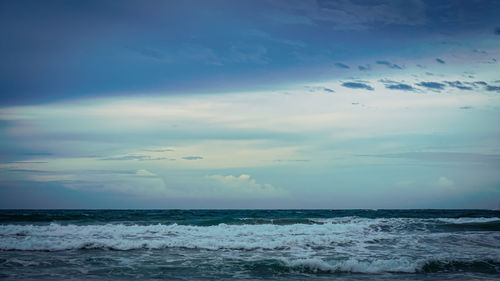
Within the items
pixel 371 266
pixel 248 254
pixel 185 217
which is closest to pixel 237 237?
pixel 248 254

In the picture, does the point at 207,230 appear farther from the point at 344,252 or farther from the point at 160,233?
the point at 344,252

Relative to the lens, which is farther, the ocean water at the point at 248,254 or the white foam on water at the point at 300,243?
the white foam on water at the point at 300,243

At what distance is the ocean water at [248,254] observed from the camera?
11.5 meters

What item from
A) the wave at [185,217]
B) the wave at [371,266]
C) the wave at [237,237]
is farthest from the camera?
the wave at [185,217]

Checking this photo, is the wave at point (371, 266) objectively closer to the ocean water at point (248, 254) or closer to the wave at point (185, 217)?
the ocean water at point (248, 254)

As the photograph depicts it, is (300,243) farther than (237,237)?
No

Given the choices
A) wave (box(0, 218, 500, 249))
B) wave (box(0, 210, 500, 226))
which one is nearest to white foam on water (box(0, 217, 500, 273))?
wave (box(0, 218, 500, 249))

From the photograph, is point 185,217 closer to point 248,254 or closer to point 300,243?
point 300,243

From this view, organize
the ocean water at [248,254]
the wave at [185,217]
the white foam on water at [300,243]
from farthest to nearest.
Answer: the wave at [185,217] → the white foam on water at [300,243] → the ocean water at [248,254]

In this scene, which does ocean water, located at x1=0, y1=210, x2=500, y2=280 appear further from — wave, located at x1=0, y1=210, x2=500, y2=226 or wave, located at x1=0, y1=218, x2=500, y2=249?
wave, located at x1=0, y1=210, x2=500, y2=226

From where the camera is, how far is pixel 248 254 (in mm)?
14484

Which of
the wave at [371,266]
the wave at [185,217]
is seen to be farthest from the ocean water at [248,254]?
the wave at [185,217]

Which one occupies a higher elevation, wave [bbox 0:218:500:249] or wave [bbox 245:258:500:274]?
wave [bbox 0:218:500:249]

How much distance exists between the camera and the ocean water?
11.5 meters
